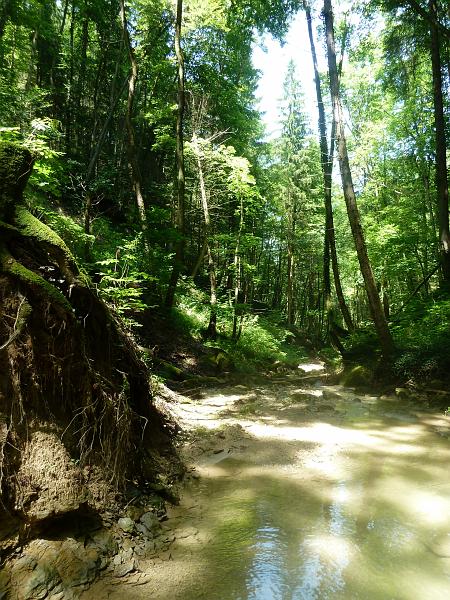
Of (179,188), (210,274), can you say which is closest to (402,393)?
(210,274)

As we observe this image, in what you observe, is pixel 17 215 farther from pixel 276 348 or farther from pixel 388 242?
pixel 388 242

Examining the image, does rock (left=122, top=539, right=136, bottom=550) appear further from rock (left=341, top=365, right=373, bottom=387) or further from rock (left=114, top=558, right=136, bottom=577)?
rock (left=341, top=365, right=373, bottom=387)

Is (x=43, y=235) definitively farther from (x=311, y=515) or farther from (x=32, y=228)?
(x=311, y=515)

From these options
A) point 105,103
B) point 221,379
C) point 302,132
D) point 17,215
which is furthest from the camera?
point 302,132

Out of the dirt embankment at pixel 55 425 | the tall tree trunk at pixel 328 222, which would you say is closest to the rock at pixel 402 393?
the tall tree trunk at pixel 328 222

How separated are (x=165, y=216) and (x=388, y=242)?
1117 centimetres

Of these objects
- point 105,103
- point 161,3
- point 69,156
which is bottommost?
point 69,156

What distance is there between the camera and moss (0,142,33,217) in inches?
134

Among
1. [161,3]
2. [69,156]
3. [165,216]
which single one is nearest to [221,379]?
[165,216]

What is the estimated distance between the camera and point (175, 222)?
14969 millimetres

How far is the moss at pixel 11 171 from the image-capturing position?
3406 millimetres

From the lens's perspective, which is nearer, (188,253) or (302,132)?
(188,253)

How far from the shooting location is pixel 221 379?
11.7m

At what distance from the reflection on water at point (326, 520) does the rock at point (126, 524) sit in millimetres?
594
